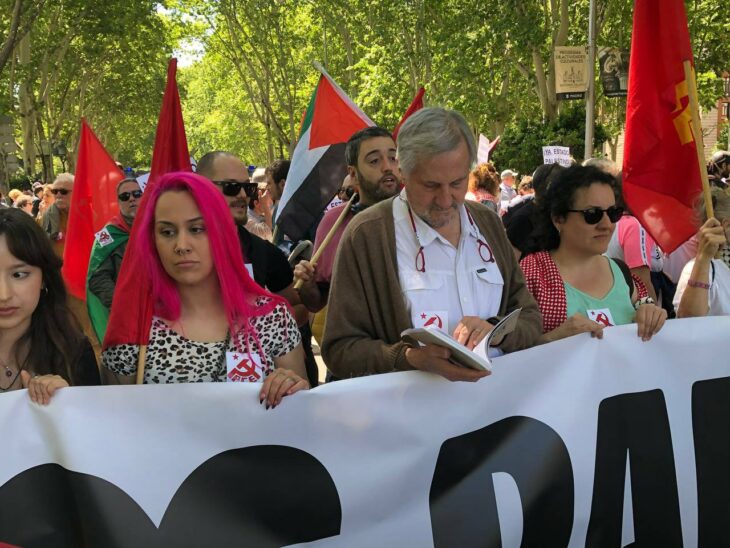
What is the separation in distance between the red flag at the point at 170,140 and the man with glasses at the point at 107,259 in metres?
1.12

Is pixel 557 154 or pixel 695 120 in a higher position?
pixel 557 154

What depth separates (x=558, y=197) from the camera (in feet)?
12.3

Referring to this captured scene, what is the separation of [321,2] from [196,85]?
157 feet

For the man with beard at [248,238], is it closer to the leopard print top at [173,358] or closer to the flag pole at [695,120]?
the leopard print top at [173,358]

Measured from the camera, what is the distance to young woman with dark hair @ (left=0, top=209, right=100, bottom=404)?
9.68 ft

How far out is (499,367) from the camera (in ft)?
10.3

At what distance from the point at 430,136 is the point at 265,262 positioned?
1.34 m

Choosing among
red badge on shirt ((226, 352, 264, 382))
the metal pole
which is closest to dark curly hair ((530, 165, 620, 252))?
red badge on shirt ((226, 352, 264, 382))

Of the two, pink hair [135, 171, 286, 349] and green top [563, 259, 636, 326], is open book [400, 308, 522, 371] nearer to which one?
pink hair [135, 171, 286, 349]

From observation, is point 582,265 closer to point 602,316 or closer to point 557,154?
point 602,316

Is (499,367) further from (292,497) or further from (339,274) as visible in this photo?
(292,497)

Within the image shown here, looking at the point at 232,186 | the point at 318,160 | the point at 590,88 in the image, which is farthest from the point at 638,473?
the point at 590,88

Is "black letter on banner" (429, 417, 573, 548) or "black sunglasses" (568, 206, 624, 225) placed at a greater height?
"black sunglasses" (568, 206, 624, 225)

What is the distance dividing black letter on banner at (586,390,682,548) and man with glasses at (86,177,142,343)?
2868mm
